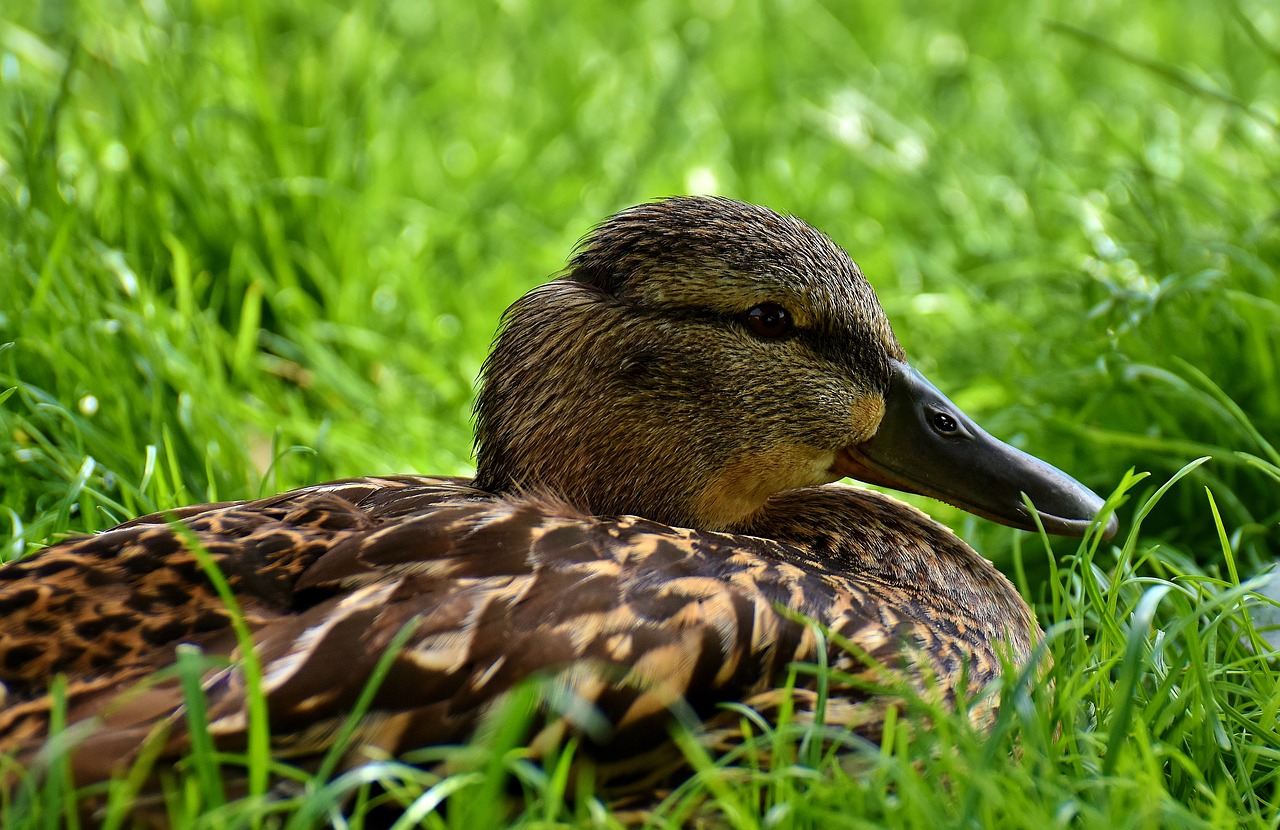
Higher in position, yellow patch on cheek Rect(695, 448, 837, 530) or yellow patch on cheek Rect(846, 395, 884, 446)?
yellow patch on cheek Rect(846, 395, 884, 446)

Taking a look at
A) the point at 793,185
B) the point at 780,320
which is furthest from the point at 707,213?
the point at 793,185

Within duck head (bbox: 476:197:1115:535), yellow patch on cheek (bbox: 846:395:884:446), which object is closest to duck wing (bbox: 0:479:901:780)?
duck head (bbox: 476:197:1115:535)

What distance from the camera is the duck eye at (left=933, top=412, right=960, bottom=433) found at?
293 centimetres

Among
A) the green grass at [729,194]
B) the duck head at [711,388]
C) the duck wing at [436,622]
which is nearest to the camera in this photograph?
the duck wing at [436,622]

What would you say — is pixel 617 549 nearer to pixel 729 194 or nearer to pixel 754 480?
pixel 754 480

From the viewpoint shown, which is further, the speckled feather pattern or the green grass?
the green grass

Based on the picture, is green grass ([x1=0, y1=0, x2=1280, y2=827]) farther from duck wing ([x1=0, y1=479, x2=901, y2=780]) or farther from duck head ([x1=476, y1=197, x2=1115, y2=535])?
duck head ([x1=476, y1=197, x2=1115, y2=535])

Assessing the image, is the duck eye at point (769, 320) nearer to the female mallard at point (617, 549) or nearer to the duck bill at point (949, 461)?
the female mallard at point (617, 549)

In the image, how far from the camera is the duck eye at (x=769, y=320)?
2.88 meters

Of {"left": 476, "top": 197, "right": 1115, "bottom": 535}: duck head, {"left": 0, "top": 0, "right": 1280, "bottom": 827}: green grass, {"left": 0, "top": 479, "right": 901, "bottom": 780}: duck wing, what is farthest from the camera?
{"left": 476, "top": 197, "right": 1115, "bottom": 535}: duck head

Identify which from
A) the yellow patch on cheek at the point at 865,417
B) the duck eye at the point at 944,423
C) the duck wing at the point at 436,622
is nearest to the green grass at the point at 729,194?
the duck wing at the point at 436,622

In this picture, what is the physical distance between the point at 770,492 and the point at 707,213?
597 mm

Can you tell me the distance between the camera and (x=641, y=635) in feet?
7.10

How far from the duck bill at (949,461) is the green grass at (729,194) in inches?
7.7
